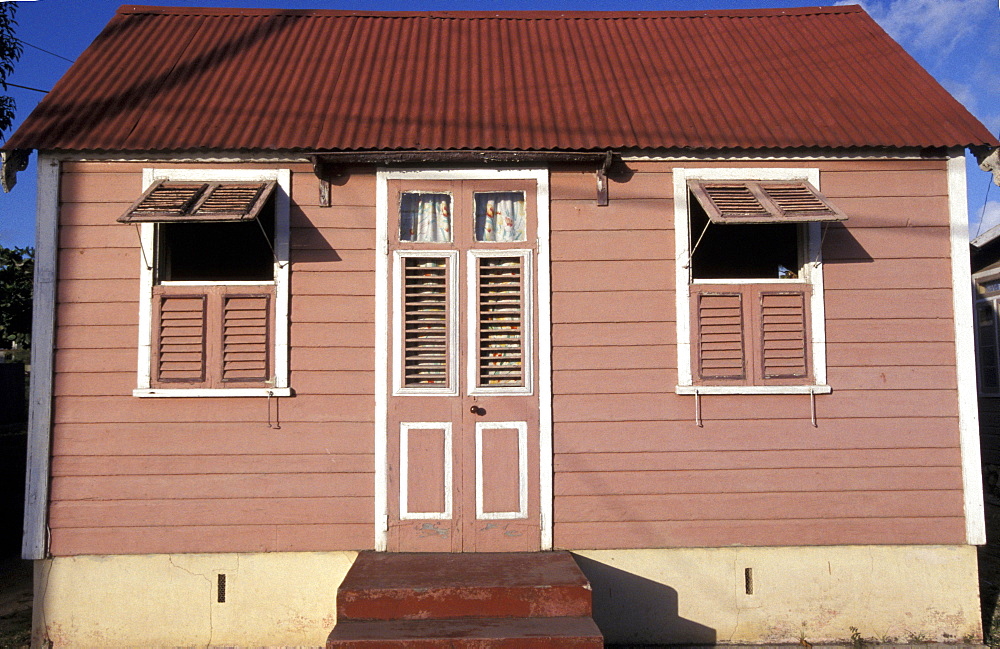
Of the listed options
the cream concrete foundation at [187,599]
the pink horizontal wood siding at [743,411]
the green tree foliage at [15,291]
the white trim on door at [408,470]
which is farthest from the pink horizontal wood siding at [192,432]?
the green tree foliage at [15,291]

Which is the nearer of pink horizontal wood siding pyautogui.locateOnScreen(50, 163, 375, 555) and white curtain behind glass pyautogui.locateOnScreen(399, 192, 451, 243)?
pink horizontal wood siding pyautogui.locateOnScreen(50, 163, 375, 555)

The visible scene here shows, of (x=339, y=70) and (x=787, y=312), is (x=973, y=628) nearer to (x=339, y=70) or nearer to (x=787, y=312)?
(x=787, y=312)

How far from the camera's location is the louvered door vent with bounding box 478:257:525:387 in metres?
4.97

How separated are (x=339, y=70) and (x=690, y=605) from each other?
5169 mm

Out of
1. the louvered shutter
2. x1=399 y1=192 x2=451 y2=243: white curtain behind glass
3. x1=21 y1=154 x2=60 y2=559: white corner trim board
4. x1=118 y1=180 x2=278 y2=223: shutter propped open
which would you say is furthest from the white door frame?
x1=21 y1=154 x2=60 y2=559: white corner trim board

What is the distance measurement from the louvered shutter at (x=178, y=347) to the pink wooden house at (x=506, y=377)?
2 cm

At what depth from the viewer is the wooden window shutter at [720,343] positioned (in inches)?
196

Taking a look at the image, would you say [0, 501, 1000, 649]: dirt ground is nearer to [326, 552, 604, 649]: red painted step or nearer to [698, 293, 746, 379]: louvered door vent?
[698, 293, 746, 379]: louvered door vent

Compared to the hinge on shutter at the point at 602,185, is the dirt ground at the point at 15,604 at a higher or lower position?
lower

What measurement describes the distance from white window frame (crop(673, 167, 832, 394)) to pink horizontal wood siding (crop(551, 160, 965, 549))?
0.07 meters

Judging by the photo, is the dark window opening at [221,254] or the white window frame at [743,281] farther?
the dark window opening at [221,254]

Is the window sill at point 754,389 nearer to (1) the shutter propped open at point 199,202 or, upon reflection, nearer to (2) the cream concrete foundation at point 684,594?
(2) the cream concrete foundation at point 684,594

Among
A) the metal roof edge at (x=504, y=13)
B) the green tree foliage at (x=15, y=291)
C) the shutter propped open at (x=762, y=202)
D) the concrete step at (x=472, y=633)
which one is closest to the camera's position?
the concrete step at (x=472, y=633)

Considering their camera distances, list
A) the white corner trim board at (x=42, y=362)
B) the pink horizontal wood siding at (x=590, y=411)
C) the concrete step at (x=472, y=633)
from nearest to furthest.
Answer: the concrete step at (x=472, y=633) → the white corner trim board at (x=42, y=362) → the pink horizontal wood siding at (x=590, y=411)
